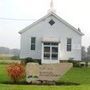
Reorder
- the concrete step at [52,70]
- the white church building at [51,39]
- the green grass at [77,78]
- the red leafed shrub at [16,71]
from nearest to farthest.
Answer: the red leafed shrub at [16,71], the concrete step at [52,70], the green grass at [77,78], the white church building at [51,39]

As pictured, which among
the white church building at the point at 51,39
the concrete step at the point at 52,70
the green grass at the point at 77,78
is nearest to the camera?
the concrete step at the point at 52,70

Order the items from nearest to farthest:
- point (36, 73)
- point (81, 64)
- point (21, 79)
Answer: point (36, 73), point (21, 79), point (81, 64)

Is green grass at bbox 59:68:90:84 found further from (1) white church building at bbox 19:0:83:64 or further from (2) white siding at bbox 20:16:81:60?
(2) white siding at bbox 20:16:81:60

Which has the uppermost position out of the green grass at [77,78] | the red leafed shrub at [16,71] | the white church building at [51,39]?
the white church building at [51,39]

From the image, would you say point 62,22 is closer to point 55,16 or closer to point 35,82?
point 55,16

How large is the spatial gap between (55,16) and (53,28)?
1533 mm

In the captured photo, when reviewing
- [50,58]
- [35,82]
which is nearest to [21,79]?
[35,82]

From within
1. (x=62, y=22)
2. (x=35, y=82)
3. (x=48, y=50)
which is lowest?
(x=35, y=82)

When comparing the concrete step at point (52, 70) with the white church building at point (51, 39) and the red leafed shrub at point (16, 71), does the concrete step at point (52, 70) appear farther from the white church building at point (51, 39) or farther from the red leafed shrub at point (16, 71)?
the white church building at point (51, 39)

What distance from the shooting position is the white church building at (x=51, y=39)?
5347 cm

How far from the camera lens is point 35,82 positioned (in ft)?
80.8

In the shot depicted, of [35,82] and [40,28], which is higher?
[40,28]

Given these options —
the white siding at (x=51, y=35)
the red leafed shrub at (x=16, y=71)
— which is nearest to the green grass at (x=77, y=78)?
the red leafed shrub at (x=16, y=71)

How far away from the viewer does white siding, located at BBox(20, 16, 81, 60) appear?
177 feet
